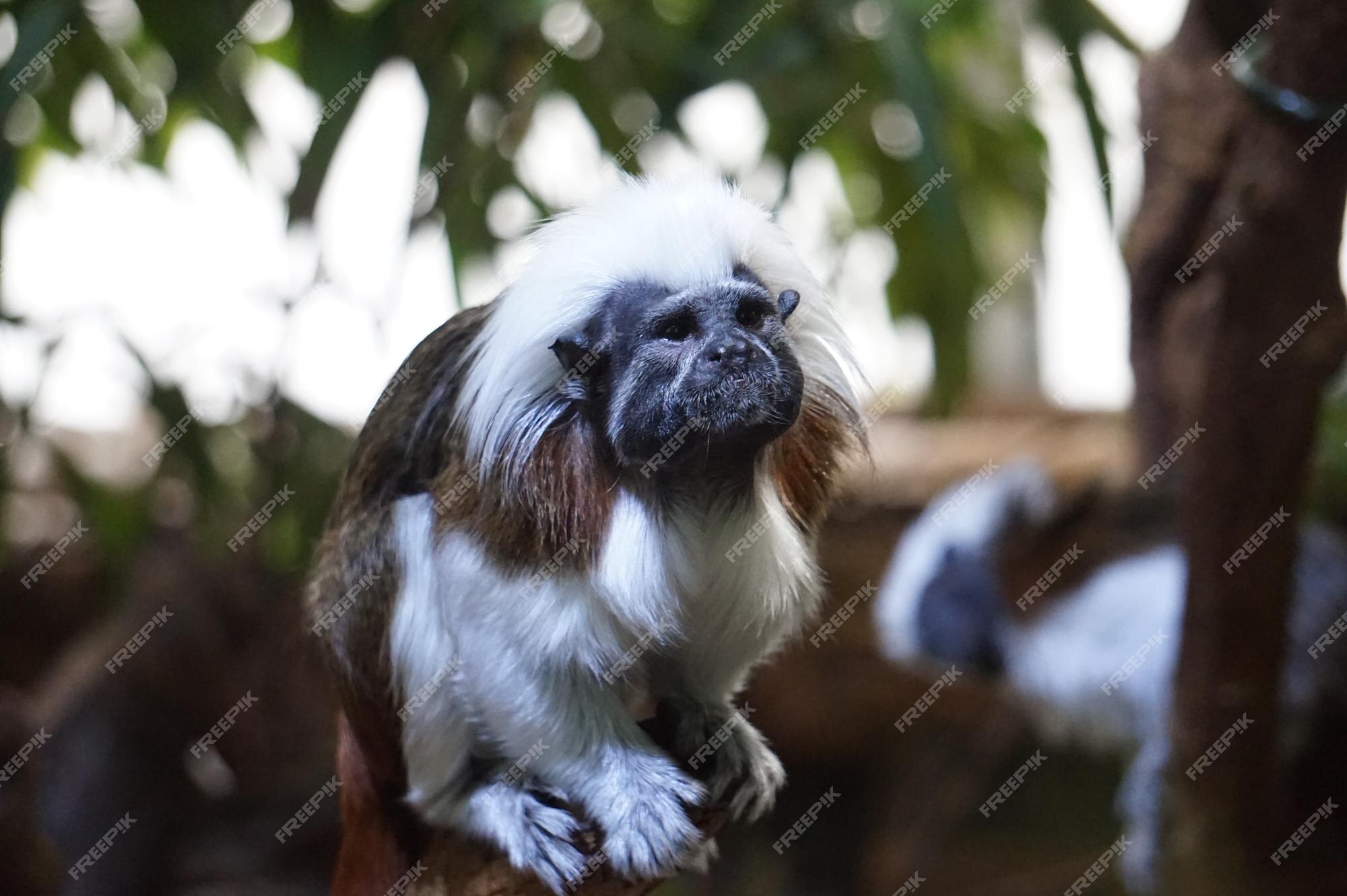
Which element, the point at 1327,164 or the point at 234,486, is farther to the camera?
the point at 234,486

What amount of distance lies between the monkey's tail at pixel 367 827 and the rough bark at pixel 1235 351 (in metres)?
1.53

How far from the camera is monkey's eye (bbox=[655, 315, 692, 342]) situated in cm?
127

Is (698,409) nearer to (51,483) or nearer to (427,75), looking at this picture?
(427,75)

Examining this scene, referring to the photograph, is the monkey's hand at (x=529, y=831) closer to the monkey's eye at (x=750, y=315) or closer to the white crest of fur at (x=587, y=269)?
the white crest of fur at (x=587, y=269)

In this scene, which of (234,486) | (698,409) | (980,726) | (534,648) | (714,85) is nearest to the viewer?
(698,409)

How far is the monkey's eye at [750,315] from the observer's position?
1276 mm

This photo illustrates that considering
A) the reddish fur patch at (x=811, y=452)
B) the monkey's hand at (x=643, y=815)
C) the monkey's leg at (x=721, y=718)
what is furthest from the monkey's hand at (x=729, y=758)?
the reddish fur patch at (x=811, y=452)

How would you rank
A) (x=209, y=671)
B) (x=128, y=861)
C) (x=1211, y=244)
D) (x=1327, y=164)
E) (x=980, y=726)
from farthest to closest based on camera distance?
(x=980, y=726)
(x=209, y=671)
(x=128, y=861)
(x=1211, y=244)
(x=1327, y=164)

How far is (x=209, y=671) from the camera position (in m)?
3.58

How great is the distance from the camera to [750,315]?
4.21 feet

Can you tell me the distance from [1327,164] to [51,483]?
11.7ft

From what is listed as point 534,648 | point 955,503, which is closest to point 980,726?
point 955,503

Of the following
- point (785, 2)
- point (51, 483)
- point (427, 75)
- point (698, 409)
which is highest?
point (785, 2)

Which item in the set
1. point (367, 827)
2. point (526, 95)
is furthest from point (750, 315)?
point (526, 95)
